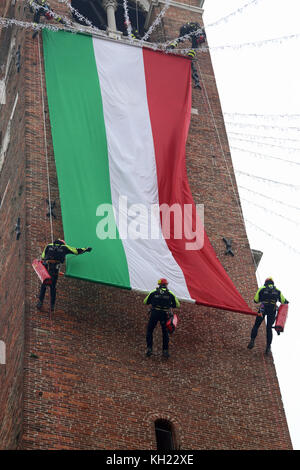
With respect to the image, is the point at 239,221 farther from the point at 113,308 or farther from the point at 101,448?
the point at 101,448

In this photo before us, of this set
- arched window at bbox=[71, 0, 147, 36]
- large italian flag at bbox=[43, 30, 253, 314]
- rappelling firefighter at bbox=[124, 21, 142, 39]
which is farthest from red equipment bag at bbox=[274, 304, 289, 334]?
arched window at bbox=[71, 0, 147, 36]

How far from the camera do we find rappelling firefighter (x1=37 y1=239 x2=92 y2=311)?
836 inches

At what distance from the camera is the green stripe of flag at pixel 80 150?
21672 mm

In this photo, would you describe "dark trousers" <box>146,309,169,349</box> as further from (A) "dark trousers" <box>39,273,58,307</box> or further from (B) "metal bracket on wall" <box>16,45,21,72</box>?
(B) "metal bracket on wall" <box>16,45,21,72</box>

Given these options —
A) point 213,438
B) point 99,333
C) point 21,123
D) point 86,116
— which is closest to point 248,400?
point 213,438

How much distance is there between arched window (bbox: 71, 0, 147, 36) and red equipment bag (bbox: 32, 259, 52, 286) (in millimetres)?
13328

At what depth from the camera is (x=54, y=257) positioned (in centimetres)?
2125

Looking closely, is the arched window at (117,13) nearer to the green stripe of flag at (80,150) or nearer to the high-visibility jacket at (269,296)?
the green stripe of flag at (80,150)

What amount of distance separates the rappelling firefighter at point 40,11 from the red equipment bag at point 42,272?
9227mm

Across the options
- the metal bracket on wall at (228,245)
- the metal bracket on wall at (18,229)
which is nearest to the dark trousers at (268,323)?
the metal bracket on wall at (228,245)

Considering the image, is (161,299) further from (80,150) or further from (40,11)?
(40,11)

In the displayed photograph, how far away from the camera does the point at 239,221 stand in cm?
2595

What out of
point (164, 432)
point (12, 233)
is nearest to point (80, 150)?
point (12, 233)

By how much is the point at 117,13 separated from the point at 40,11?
4.99 metres
